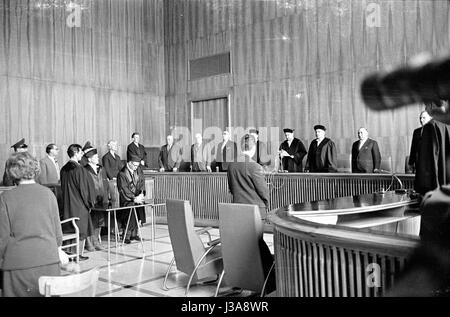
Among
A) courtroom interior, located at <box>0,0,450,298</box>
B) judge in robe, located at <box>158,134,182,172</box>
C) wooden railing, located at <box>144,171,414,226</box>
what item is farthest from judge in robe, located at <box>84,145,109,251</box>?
judge in robe, located at <box>158,134,182,172</box>

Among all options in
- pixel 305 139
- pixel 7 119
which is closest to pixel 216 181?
pixel 305 139

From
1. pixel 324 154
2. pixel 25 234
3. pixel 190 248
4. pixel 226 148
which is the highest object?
pixel 226 148

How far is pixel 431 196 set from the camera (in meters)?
1.63

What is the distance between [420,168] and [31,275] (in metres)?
2.01

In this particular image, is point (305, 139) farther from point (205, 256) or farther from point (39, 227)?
point (39, 227)

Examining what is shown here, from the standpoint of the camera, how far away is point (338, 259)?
6.14ft

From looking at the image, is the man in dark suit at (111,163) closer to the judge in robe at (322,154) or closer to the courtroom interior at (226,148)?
the courtroom interior at (226,148)

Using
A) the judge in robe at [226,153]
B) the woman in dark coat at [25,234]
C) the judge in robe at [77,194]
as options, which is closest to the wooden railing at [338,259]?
the woman in dark coat at [25,234]

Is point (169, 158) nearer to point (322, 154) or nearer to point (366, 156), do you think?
point (322, 154)

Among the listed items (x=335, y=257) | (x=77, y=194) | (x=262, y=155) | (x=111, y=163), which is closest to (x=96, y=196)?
(x=77, y=194)

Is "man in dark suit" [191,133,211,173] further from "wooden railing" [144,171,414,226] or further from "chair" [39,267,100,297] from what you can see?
"chair" [39,267,100,297]

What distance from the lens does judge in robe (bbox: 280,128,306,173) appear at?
7.61m

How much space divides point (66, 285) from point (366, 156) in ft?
18.3

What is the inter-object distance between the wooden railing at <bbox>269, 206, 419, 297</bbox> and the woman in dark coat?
1240mm
